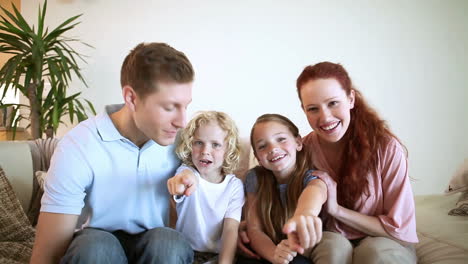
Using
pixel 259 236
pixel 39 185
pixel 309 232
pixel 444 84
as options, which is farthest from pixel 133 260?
pixel 444 84

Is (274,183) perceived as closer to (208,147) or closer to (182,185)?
(208,147)

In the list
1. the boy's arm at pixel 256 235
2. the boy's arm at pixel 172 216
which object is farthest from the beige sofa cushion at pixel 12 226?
the boy's arm at pixel 256 235

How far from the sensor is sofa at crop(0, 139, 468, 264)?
1296 mm

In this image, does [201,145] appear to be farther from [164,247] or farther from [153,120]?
[164,247]

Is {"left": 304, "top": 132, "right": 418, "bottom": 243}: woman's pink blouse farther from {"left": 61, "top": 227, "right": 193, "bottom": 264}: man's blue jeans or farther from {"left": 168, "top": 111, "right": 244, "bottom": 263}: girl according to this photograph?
{"left": 61, "top": 227, "right": 193, "bottom": 264}: man's blue jeans

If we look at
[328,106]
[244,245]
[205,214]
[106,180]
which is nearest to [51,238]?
[106,180]

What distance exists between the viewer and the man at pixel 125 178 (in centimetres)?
98

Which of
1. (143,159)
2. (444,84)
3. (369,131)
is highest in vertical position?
(444,84)

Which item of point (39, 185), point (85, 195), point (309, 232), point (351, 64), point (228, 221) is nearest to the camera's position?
point (309, 232)

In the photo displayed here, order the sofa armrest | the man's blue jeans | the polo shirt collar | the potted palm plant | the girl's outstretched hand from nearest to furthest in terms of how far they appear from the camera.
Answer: the girl's outstretched hand, the man's blue jeans, the polo shirt collar, the sofa armrest, the potted palm plant

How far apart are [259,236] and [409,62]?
215 centimetres

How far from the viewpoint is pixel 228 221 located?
120 centimetres

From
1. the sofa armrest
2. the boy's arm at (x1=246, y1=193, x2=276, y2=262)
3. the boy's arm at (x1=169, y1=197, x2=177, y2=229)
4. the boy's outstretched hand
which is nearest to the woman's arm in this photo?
the boy's arm at (x1=246, y1=193, x2=276, y2=262)

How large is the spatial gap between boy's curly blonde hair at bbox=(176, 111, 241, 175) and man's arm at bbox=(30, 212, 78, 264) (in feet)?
1.38
